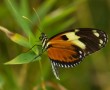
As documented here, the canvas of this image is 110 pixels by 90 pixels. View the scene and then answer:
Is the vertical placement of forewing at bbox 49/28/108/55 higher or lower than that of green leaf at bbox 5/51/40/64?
higher

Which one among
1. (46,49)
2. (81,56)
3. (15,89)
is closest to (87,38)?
(81,56)

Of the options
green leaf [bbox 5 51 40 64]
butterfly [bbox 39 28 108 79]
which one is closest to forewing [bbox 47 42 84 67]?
butterfly [bbox 39 28 108 79]

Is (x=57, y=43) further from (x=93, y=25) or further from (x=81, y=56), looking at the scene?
(x=93, y=25)

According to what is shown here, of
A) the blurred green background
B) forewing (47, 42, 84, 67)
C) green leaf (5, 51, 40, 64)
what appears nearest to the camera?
green leaf (5, 51, 40, 64)

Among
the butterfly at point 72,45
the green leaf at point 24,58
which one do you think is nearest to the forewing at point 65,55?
the butterfly at point 72,45

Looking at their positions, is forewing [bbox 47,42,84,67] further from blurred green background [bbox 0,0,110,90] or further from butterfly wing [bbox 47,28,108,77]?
blurred green background [bbox 0,0,110,90]

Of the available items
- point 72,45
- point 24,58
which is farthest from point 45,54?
point 24,58
